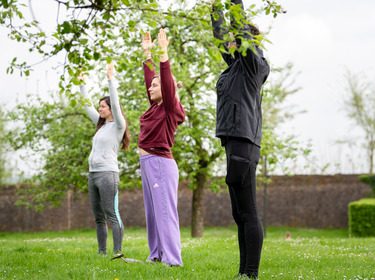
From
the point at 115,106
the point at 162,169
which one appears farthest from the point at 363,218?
the point at 162,169

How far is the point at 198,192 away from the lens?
1216cm

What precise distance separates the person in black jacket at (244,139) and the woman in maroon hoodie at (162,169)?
30.1 inches

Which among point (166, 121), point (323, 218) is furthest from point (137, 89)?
point (323, 218)

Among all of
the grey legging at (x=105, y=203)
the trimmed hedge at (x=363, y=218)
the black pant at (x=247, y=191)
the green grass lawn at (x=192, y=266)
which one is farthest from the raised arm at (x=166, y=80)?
the trimmed hedge at (x=363, y=218)

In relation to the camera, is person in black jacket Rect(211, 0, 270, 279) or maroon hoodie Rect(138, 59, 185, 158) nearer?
person in black jacket Rect(211, 0, 270, 279)

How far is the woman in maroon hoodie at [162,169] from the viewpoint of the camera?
13.8 feet

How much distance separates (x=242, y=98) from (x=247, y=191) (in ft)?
2.45

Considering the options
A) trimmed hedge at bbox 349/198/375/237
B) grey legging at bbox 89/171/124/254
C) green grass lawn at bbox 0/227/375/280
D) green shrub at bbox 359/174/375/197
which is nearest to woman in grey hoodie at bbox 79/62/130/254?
grey legging at bbox 89/171/124/254

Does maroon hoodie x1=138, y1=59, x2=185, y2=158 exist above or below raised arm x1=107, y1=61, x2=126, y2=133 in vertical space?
below

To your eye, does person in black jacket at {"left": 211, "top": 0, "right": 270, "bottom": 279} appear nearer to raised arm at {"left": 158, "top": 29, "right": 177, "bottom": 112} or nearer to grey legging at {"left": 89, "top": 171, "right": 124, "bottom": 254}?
raised arm at {"left": 158, "top": 29, "right": 177, "bottom": 112}

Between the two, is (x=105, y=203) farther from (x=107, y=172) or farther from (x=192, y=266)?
(x=192, y=266)

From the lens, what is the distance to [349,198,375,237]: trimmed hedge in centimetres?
1320

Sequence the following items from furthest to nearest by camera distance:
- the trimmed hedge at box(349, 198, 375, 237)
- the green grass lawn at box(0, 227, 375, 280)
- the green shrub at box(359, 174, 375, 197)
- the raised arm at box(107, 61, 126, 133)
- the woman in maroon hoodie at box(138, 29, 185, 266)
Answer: the green shrub at box(359, 174, 375, 197), the trimmed hedge at box(349, 198, 375, 237), the raised arm at box(107, 61, 126, 133), the woman in maroon hoodie at box(138, 29, 185, 266), the green grass lawn at box(0, 227, 375, 280)

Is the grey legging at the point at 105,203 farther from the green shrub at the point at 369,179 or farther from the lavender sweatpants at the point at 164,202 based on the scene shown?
the green shrub at the point at 369,179
